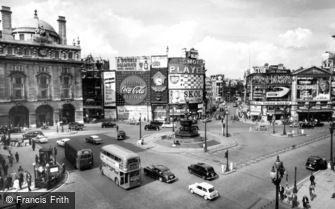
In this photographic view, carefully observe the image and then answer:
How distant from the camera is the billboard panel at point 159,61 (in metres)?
71.4

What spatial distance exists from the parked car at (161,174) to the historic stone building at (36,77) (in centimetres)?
4516

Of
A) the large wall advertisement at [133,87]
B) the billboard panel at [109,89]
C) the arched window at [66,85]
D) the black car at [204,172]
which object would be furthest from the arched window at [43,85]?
the black car at [204,172]

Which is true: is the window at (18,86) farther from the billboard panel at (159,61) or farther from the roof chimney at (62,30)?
the billboard panel at (159,61)

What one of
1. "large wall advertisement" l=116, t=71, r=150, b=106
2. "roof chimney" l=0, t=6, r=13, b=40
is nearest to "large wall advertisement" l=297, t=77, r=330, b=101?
"large wall advertisement" l=116, t=71, r=150, b=106

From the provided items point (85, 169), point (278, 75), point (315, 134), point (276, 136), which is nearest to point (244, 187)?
point (85, 169)

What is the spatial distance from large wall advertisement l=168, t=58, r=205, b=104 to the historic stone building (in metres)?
24.7

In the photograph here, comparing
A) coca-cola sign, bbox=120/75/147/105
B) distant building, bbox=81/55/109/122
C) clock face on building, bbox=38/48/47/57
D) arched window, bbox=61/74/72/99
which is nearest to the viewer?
clock face on building, bbox=38/48/47/57

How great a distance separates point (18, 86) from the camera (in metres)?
58.3

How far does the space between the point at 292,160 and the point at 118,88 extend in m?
52.4

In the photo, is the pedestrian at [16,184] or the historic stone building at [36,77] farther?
the historic stone building at [36,77]

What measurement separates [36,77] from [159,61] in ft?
103

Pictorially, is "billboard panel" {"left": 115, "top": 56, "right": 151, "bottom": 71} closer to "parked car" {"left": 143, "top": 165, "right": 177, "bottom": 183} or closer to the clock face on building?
the clock face on building

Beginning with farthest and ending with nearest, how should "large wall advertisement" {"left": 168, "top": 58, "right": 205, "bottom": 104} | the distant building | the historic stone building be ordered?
the distant building, "large wall advertisement" {"left": 168, "top": 58, "right": 205, "bottom": 104}, the historic stone building

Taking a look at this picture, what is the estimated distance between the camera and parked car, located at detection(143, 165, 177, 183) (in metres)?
24.4
